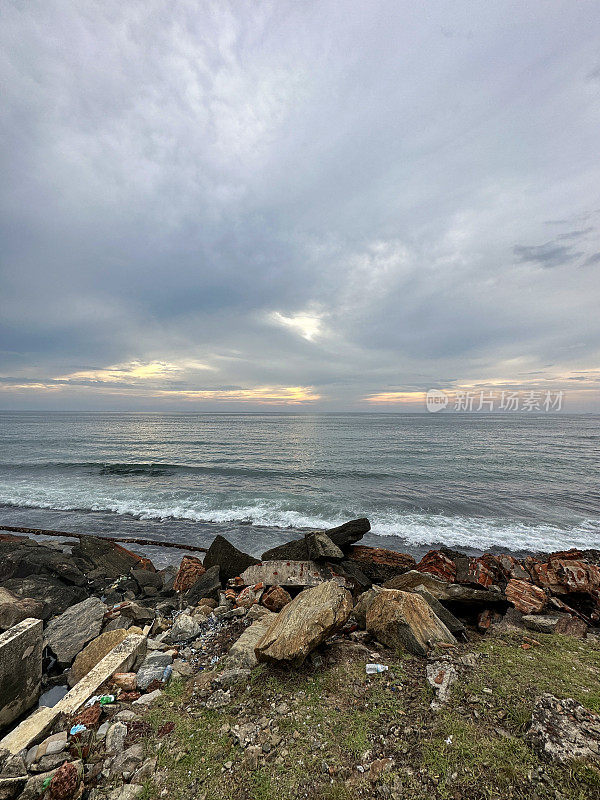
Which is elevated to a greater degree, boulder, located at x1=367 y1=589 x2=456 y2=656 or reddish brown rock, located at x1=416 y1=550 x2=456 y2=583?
boulder, located at x1=367 y1=589 x2=456 y2=656

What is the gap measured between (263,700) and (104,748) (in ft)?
5.19

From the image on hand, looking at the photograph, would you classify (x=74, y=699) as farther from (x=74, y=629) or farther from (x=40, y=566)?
(x=40, y=566)

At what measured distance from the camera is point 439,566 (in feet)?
28.8

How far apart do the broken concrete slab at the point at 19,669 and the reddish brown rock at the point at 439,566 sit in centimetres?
833

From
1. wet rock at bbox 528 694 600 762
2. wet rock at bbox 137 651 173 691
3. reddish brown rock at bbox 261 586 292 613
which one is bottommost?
reddish brown rock at bbox 261 586 292 613

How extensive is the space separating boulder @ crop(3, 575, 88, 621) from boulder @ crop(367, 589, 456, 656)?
25.4 feet

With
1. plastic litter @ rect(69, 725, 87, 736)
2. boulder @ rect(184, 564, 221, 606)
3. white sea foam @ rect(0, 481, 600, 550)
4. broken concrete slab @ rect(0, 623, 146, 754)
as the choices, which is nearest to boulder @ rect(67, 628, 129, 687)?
broken concrete slab @ rect(0, 623, 146, 754)

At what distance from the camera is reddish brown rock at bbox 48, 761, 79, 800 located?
2791mm

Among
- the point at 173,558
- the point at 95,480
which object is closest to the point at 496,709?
the point at 173,558

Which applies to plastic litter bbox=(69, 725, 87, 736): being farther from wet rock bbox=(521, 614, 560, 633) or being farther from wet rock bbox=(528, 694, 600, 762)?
wet rock bbox=(521, 614, 560, 633)

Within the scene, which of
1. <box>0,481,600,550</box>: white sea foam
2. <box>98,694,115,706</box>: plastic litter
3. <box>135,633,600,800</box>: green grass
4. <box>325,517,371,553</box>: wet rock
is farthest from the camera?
<box>0,481,600,550</box>: white sea foam

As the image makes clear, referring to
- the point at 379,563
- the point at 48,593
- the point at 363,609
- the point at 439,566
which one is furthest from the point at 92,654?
the point at 439,566

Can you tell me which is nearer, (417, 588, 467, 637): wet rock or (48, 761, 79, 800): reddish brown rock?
(48, 761, 79, 800): reddish brown rock

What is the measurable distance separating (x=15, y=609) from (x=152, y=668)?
14.5 ft
